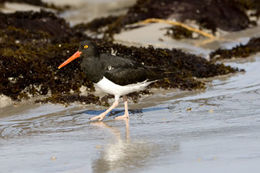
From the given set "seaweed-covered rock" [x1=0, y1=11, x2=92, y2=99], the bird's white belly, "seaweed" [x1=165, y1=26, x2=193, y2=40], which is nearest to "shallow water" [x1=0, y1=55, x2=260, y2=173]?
the bird's white belly

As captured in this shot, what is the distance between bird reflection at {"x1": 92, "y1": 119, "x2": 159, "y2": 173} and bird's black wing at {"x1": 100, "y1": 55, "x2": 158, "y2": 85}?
53.4 inches

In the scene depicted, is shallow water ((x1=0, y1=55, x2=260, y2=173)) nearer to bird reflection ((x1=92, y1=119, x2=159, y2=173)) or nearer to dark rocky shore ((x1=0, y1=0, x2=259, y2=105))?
bird reflection ((x1=92, y1=119, x2=159, y2=173))

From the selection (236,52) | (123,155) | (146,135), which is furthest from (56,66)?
(236,52)

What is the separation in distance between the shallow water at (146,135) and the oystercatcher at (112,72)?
0.42 meters

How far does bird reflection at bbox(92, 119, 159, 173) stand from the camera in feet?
13.9

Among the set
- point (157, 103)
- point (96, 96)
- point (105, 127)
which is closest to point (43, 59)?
point (96, 96)

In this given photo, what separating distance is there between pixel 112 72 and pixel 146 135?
55.3 inches

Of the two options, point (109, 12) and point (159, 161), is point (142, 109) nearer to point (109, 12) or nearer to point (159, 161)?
point (159, 161)

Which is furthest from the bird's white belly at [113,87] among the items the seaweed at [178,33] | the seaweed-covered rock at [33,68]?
the seaweed at [178,33]

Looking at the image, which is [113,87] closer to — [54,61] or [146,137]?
[146,137]

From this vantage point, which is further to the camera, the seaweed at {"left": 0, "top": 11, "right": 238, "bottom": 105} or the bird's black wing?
the seaweed at {"left": 0, "top": 11, "right": 238, "bottom": 105}

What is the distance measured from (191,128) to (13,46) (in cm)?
578

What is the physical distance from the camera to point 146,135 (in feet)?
17.9

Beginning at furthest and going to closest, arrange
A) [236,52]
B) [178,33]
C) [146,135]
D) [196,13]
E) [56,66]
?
[196,13] → [178,33] → [236,52] → [56,66] → [146,135]
